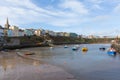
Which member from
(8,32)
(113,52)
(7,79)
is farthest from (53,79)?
(8,32)

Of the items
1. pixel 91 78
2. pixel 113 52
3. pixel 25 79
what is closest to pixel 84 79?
pixel 91 78

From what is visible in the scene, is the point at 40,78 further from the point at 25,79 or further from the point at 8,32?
the point at 8,32

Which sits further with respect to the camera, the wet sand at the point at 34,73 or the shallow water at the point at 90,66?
the shallow water at the point at 90,66

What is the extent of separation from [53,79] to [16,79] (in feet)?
14.7

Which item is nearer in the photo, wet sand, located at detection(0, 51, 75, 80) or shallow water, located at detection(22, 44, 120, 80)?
wet sand, located at detection(0, 51, 75, 80)

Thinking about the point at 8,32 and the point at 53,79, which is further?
the point at 8,32

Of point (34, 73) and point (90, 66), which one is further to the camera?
point (90, 66)

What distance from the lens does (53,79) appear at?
25500mm

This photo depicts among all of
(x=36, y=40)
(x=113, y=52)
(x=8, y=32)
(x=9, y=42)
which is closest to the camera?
(x=113, y=52)

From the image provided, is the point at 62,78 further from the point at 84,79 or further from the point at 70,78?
the point at 84,79

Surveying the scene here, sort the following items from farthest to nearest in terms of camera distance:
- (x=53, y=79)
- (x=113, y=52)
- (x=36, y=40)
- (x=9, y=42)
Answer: (x=36, y=40) → (x=9, y=42) → (x=113, y=52) → (x=53, y=79)

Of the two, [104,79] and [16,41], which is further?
[16,41]

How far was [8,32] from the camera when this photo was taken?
172500 mm

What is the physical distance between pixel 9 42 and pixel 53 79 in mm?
111852
